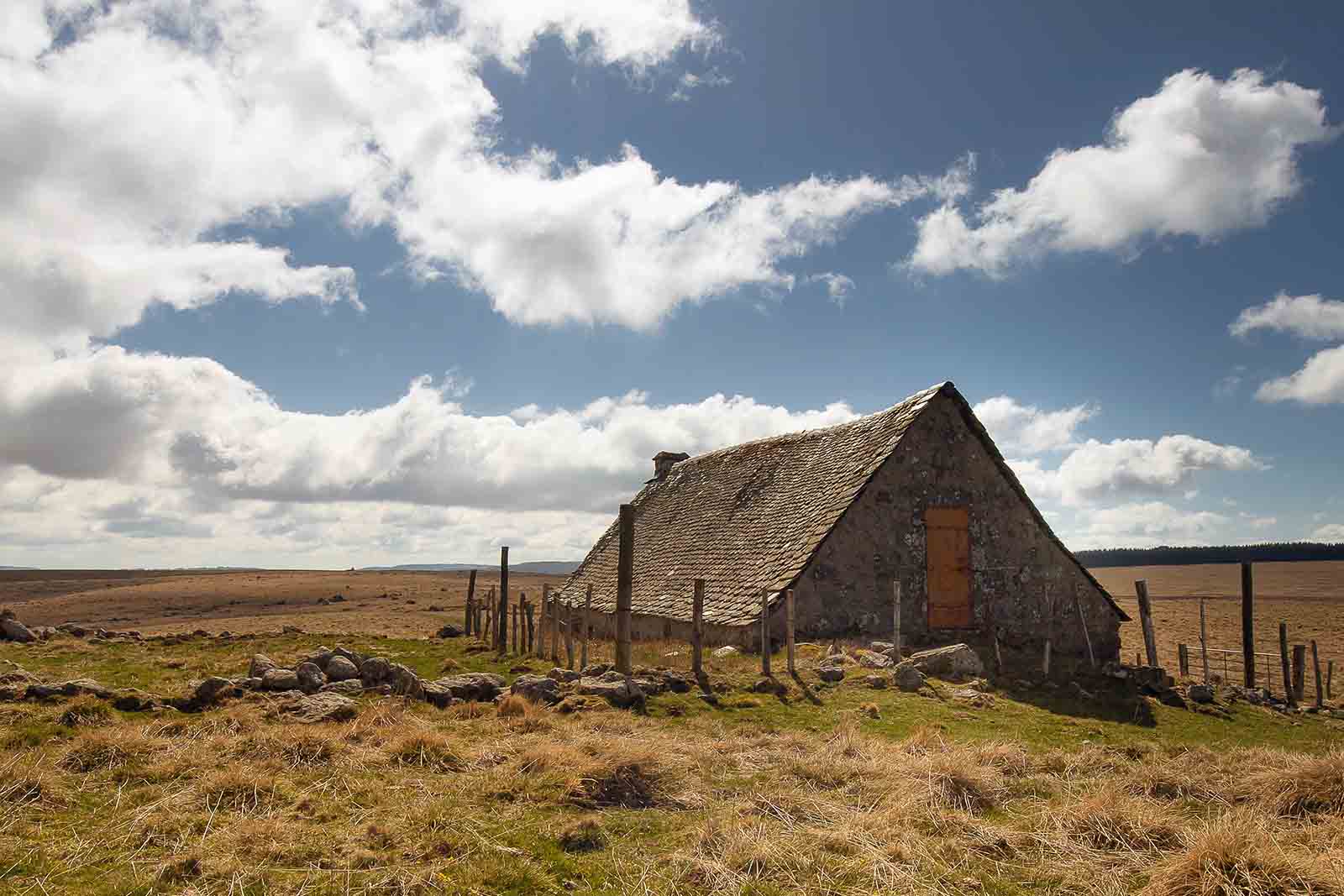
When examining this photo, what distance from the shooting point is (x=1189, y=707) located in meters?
13.3

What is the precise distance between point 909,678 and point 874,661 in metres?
1.36

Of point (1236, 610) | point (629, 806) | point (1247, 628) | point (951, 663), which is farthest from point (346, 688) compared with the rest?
point (1236, 610)

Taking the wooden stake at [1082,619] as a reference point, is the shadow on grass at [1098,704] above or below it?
below

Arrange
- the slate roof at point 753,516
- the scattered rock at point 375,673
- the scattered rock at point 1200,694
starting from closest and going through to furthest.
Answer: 1. the scattered rock at point 375,673
2. the scattered rock at point 1200,694
3. the slate roof at point 753,516

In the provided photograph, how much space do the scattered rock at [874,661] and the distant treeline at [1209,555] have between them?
107856 millimetres

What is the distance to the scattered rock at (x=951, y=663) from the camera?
1409 cm

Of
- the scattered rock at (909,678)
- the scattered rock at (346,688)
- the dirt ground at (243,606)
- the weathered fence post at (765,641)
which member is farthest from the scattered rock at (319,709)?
the dirt ground at (243,606)

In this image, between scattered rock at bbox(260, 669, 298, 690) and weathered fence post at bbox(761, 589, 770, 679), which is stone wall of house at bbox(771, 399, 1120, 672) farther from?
scattered rock at bbox(260, 669, 298, 690)

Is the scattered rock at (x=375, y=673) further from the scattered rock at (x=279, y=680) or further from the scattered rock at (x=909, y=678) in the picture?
the scattered rock at (x=909, y=678)

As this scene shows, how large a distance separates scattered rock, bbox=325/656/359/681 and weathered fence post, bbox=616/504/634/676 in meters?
4.21

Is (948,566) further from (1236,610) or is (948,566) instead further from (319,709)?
(1236,610)

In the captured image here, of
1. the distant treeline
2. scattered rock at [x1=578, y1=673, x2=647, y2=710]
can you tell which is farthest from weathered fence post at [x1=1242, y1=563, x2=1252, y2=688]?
the distant treeline

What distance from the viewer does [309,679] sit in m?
11.5

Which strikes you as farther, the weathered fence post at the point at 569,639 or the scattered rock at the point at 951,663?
the weathered fence post at the point at 569,639
